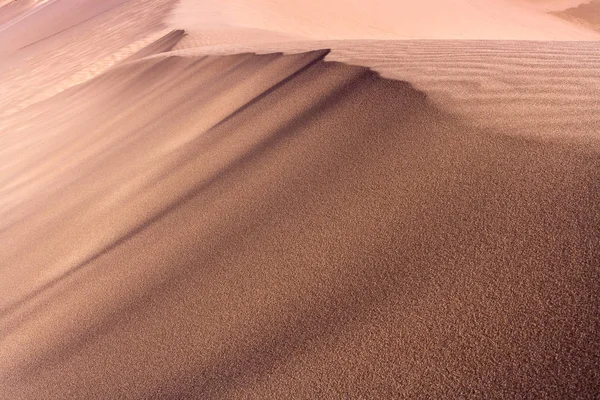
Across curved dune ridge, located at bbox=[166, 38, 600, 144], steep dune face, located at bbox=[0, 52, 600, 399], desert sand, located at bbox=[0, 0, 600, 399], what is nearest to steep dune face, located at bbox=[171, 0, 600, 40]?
curved dune ridge, located at bbox=[166, 38, 600, 144]

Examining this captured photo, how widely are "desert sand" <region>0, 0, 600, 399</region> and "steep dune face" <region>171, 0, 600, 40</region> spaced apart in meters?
6.72

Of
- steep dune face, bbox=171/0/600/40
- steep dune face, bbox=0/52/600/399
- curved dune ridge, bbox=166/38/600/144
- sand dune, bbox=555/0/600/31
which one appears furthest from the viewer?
sand dune, bbox=555/0/600/31

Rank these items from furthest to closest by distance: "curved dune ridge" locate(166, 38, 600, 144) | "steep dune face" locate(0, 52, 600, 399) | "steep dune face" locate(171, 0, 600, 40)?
"steep dune face" locate(171, 0, 600, 40) → "curved dune ridge" locate(166, 38, 600, 144) → "steep dune face" locate(0, 52, 600, 399)

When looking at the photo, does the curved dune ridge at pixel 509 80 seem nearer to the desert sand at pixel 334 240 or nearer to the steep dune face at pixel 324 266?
the desert sand at pixel 334 240

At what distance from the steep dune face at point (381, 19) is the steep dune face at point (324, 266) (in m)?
7.50

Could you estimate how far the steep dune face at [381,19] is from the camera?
10414mm

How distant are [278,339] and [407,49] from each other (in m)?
3.01

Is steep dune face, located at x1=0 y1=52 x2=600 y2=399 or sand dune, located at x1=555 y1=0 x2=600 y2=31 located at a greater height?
steep dune face, located at x1=0 y1=52 x2=600 y2=399

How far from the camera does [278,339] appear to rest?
5.13 feet

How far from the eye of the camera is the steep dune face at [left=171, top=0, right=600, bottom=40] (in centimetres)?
1041

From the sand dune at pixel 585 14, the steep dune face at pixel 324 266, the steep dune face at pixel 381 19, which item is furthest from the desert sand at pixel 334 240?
the sand dune at pixel 585 14

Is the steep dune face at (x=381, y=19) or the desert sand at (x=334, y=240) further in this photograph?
the steep dune face at (x=381, y=19)

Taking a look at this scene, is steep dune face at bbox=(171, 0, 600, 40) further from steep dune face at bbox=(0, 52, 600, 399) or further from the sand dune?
steep dune face at bbox=(0, 52, 600, 399)

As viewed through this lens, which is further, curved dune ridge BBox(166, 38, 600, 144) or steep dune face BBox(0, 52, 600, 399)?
curved dune ridge BBox(166, 38, 600, 144)
